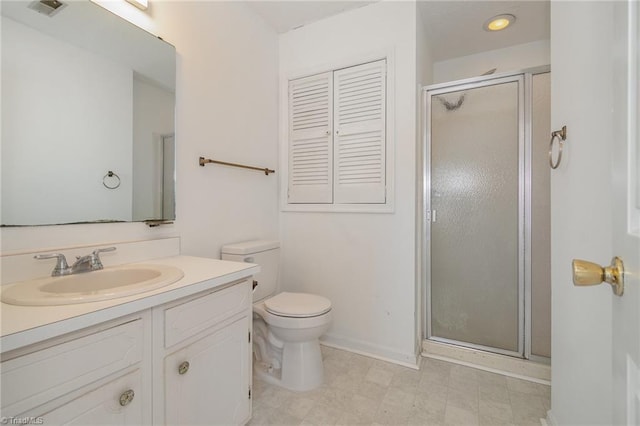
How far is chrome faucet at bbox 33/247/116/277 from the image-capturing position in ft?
3.38

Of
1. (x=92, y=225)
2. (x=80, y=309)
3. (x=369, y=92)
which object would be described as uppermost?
(x=369, y=92)

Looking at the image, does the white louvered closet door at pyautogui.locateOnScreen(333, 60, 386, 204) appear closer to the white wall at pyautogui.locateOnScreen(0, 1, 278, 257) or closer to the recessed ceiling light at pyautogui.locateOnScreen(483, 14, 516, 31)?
the white wall at pyautogui.locateOnScreen(0, 1, 278, 257)

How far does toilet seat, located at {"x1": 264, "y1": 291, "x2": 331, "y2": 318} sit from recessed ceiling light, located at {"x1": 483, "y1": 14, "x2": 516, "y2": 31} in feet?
7.68

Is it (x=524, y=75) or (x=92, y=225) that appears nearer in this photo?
(x=92, y=225)

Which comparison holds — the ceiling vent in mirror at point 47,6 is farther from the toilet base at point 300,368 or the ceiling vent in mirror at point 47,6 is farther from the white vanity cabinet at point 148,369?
the toilet base at point 300,368

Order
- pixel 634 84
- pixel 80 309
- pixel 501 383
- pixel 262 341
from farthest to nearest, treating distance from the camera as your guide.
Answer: pixel 262 341, pixel 501 383, pixel 80 309, pixel 634 84

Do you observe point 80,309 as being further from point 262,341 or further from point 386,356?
point 386,356

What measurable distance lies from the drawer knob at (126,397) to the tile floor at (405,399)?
76 cm

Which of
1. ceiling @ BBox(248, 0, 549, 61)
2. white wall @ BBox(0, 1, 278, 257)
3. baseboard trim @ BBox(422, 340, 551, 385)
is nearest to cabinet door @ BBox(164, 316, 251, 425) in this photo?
white wall @ BBox(0, 1, 278, 257)

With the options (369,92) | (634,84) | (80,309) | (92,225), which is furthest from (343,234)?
(634,84)

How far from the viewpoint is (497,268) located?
1.92 m

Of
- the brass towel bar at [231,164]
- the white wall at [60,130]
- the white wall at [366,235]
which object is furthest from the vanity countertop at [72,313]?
the white wall at [366,235]

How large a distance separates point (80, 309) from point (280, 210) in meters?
1.65

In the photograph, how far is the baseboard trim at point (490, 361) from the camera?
1713 millimetres
